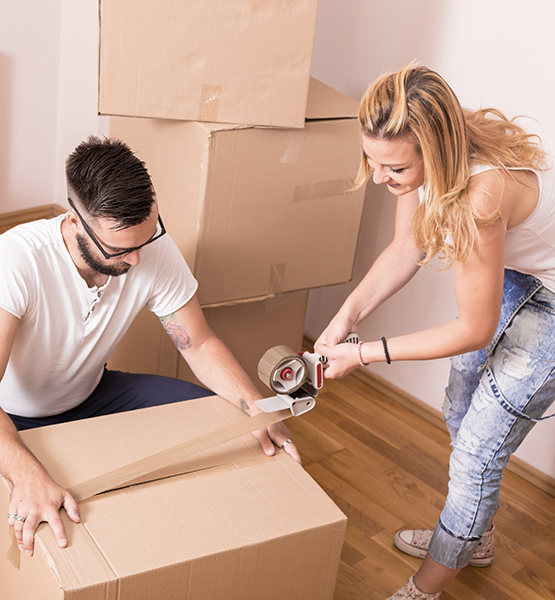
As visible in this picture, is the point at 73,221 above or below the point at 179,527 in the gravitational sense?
above

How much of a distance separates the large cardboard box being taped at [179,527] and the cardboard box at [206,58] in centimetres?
67

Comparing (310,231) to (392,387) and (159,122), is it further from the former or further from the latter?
(392,387)

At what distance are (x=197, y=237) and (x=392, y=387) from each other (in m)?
0.98

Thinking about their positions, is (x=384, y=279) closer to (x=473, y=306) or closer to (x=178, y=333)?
(x=473, y=306)

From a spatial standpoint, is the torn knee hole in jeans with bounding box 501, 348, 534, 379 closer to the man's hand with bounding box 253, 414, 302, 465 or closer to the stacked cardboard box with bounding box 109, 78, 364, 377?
the man's hand with bounding box 253, 414, 302, 465

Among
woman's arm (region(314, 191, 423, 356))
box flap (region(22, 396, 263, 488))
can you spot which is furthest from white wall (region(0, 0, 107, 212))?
box flap (region(22, 396, 263, 488))

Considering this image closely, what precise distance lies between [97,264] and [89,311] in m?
0.11

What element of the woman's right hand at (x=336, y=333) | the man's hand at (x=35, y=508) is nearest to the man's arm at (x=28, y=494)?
the man's hand at (x=35, y=508)

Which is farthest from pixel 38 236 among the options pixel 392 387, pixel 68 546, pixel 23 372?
pixel 392 387

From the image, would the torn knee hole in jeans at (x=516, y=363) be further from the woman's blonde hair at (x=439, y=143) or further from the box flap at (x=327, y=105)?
the box flap at (x=327, y=105)

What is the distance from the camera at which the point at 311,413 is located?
225 centimetres

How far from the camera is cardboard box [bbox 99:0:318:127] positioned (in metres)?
1.45

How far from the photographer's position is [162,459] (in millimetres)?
1181

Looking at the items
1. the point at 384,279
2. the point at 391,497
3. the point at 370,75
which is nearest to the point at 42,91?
the point at 370,75
